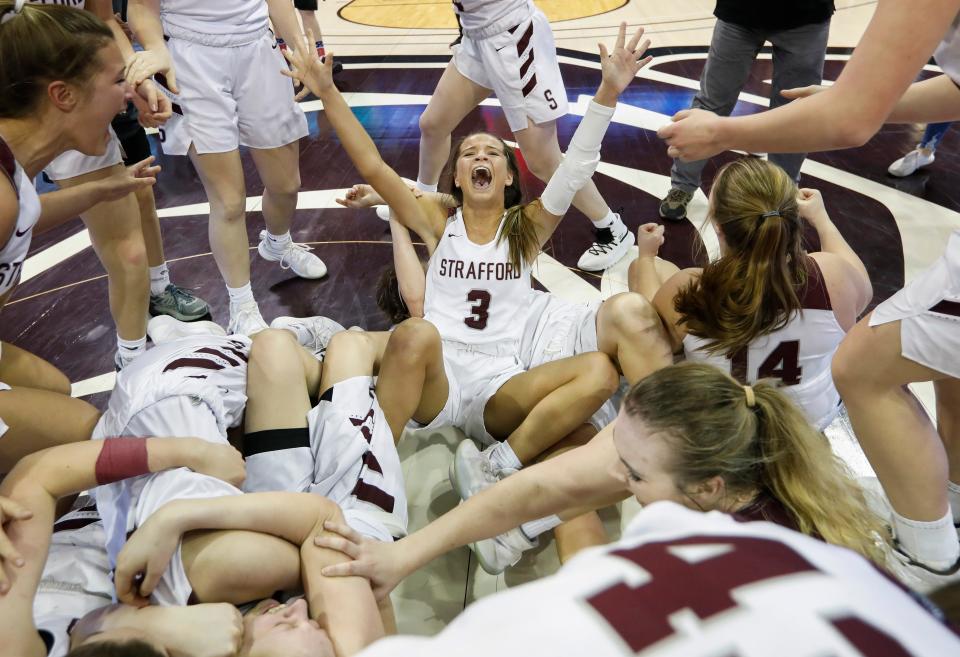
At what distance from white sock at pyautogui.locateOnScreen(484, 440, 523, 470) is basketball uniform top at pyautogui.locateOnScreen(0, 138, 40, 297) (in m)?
1.42

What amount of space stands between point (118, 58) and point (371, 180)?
911mm

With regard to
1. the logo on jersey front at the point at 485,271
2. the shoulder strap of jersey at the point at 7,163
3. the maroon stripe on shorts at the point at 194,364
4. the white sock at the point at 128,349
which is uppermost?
the shoulder strap of jersey at the point at 7,163

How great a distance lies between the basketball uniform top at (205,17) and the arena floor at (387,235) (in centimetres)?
116

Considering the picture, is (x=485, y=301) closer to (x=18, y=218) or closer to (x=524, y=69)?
(x=524, y=69)

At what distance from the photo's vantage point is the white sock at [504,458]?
2.22 metres

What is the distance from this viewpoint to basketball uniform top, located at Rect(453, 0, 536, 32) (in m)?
3.10

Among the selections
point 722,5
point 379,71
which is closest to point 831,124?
point 722,5

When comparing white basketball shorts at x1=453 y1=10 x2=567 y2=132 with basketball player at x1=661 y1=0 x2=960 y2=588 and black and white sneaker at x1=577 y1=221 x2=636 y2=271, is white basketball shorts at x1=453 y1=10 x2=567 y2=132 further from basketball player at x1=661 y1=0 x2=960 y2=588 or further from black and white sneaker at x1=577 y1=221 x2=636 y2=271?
basketball player at x1=661 y1=0 x2=960 y2=588

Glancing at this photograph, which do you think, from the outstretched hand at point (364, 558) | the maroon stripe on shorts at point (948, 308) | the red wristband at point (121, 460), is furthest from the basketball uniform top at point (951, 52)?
the red wristband at point (121, 460)

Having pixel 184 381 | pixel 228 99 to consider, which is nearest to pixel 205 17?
pixel 228 99

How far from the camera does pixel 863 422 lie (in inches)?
72.3

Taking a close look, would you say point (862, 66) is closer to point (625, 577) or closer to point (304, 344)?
point (625, 577)

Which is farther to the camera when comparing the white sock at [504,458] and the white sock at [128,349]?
the white sock at [128,349]

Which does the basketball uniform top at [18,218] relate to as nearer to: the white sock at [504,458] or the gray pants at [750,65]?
the white sock at [504,458]
